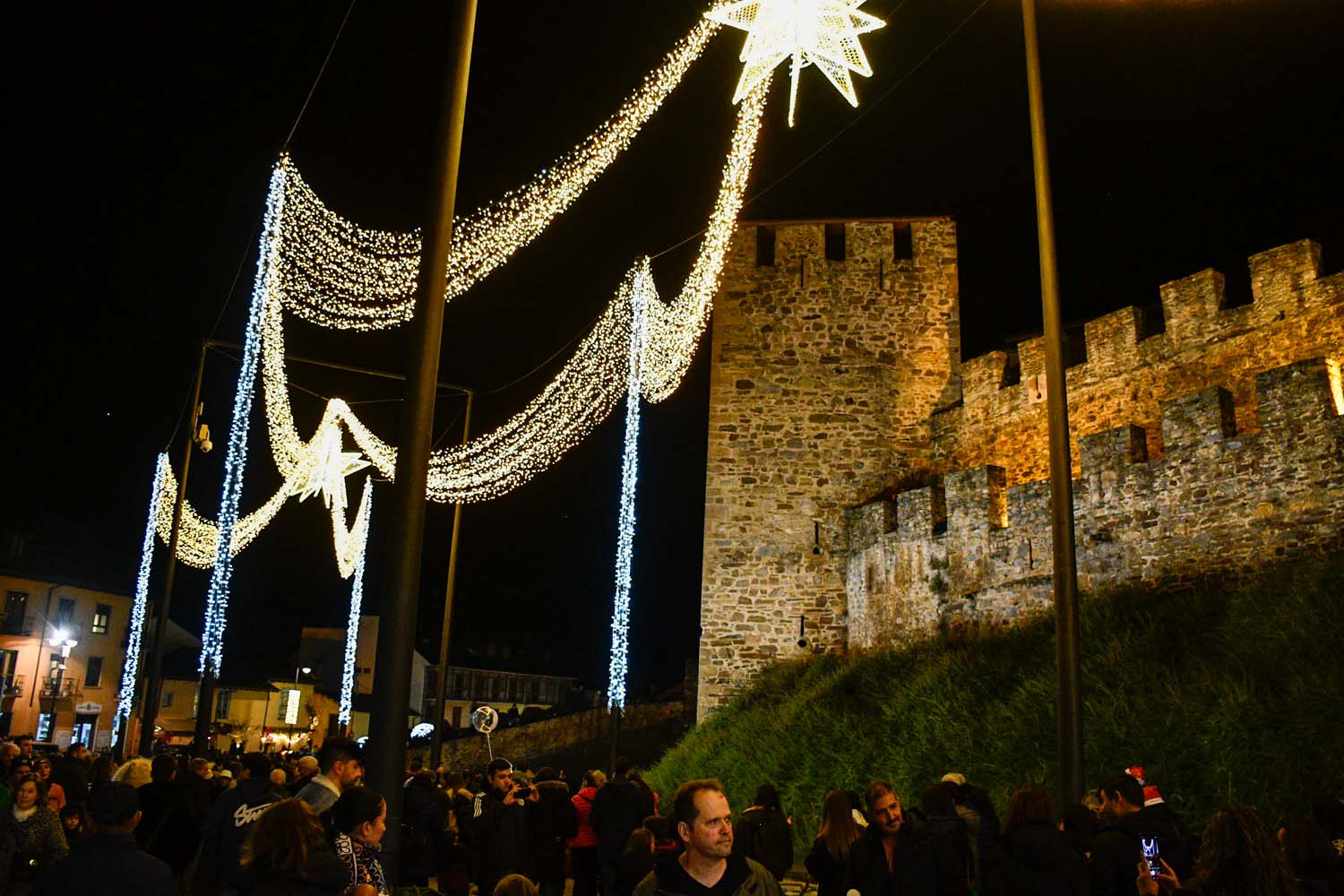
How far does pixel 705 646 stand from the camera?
65.3ft

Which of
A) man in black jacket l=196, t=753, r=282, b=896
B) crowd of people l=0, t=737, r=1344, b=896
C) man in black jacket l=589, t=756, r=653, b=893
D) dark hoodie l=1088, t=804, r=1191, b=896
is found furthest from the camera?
man in black jacket l=589, t=756, r=653, b=893

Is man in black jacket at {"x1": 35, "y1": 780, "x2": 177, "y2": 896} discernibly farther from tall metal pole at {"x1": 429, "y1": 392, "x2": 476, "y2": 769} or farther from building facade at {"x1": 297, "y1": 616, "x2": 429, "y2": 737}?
building facade at {"x1": 297, "y1": 616, "x2": 429, "y2": 737}

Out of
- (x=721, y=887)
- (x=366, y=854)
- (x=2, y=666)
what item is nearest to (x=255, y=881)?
→ (x=366, y=854)

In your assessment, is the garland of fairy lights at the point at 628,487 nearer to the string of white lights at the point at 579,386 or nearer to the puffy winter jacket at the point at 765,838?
the string of white lights at the point at 579,386

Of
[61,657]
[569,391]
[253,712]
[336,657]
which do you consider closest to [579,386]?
[569,391]

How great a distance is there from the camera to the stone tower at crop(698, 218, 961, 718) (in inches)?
779

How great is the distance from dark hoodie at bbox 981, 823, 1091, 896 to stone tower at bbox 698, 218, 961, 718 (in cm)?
1474

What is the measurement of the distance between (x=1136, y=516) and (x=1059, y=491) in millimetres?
7060

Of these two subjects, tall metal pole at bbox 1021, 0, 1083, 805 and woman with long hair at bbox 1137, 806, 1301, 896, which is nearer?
woman with long hair at bbox 1137, 806, 1301, 896

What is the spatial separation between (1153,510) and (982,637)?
3037 mm

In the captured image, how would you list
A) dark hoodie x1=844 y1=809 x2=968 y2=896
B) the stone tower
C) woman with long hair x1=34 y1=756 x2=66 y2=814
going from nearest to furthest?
1. dark hoodie x1=844 y1=809 x2=968 y2=896
2. woman with long hair x1=34 y1=756 x2=66 y2=814
3. the stone tower

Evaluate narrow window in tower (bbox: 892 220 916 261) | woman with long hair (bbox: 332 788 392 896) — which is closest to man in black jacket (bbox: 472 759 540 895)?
woman with long hair (bbox: 332 788 392 896)

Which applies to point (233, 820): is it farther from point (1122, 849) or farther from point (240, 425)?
point (240, 425)

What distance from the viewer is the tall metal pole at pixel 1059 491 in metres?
7.42
